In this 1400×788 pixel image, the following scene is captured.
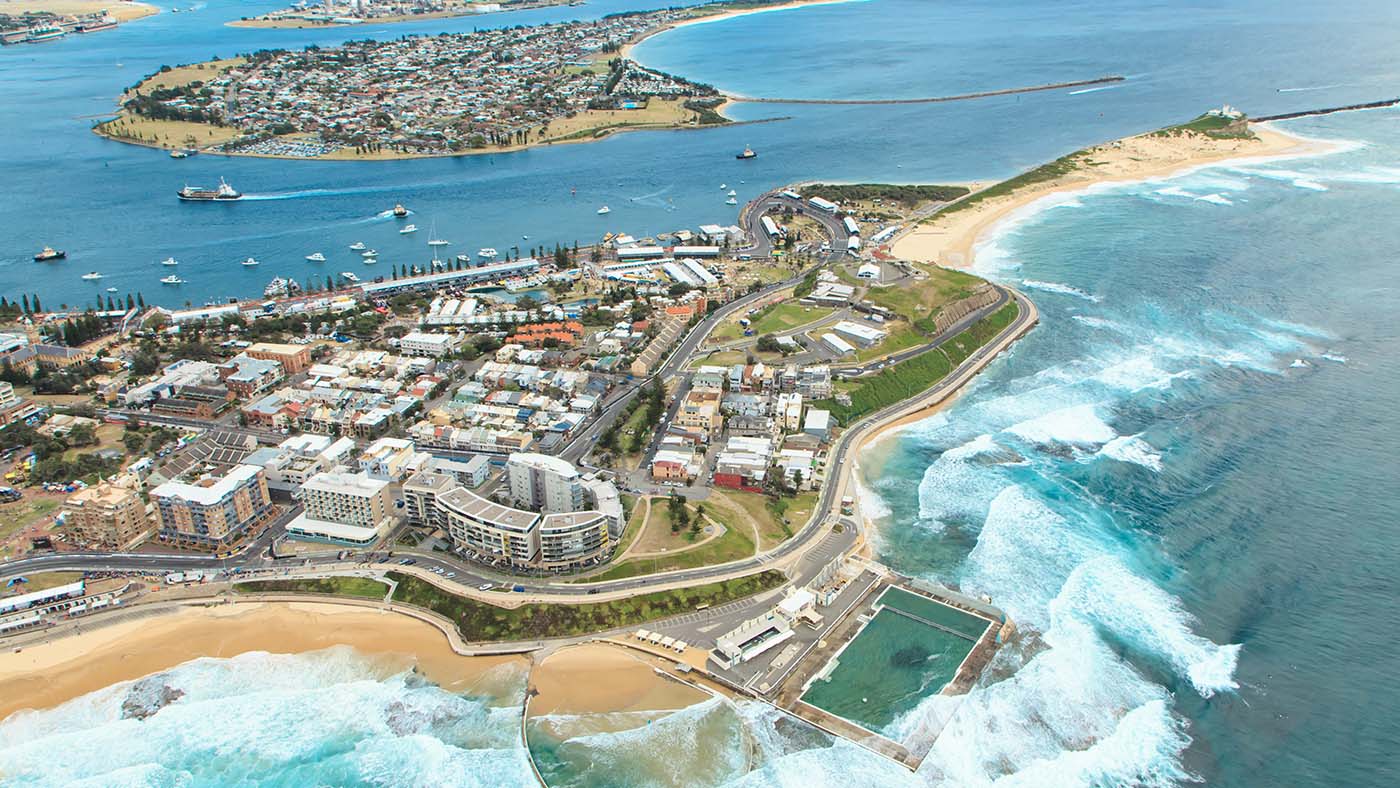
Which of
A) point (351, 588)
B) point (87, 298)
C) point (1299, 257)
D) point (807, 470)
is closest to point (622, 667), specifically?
point (351, 588)

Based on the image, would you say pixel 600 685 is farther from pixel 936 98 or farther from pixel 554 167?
pixel 936 98

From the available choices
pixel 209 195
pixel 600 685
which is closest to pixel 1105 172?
pixel 600 685

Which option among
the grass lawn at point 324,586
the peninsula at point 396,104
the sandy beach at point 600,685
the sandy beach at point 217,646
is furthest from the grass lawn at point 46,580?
the peninsula at point 396,104

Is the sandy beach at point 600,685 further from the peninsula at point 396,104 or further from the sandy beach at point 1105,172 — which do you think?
the peninsula at point 396,104

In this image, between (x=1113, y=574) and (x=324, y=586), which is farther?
(x=1113, y=574)

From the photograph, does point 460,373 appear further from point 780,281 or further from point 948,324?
point 948,324

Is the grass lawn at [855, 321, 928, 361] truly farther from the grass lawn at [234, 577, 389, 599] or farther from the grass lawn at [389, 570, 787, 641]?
the grass lawn at [234, 577, 389, 599]
